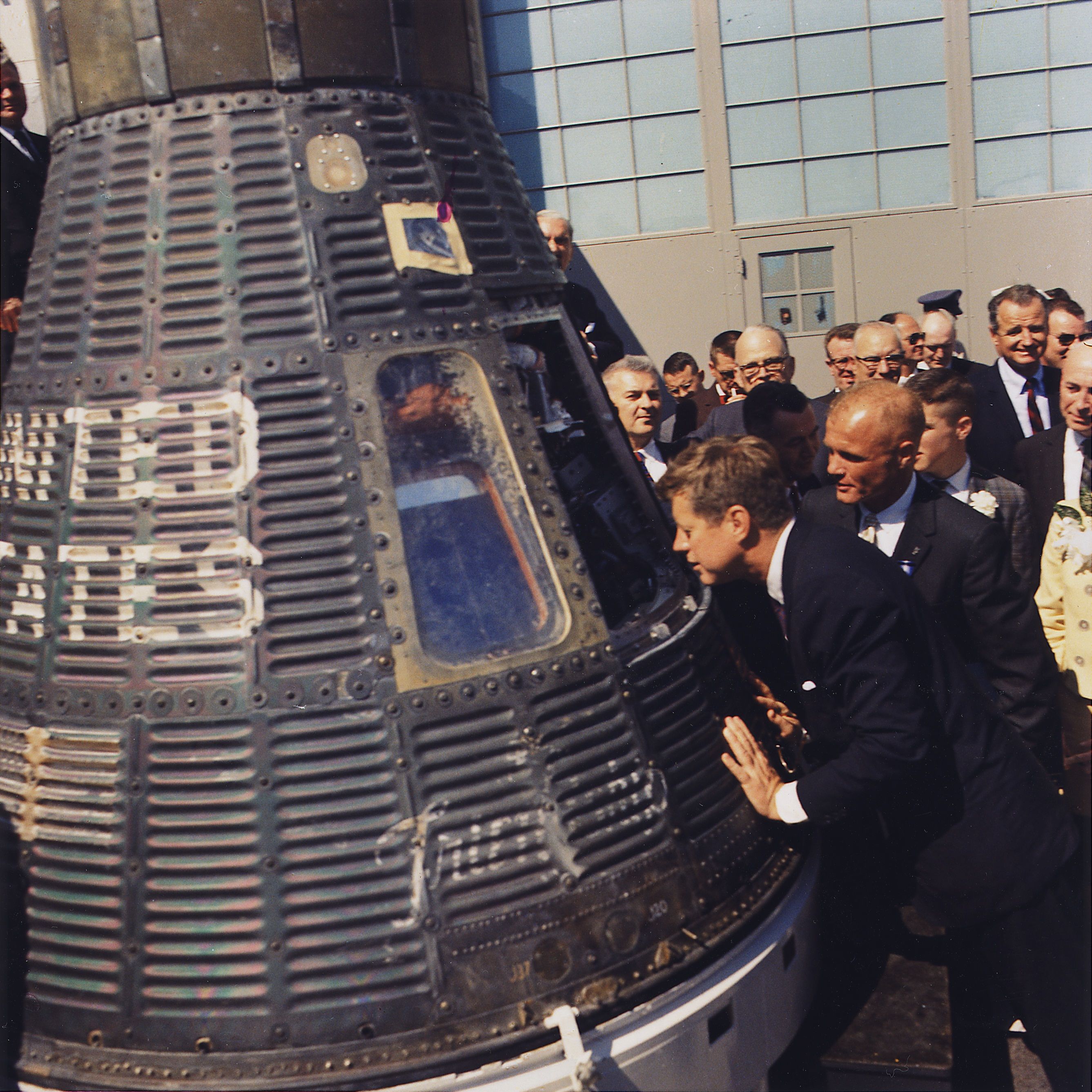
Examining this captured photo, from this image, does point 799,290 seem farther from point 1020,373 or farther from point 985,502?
point 985,502

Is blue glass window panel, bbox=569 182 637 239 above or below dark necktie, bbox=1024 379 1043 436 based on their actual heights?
above

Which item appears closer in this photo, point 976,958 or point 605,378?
point 976,958

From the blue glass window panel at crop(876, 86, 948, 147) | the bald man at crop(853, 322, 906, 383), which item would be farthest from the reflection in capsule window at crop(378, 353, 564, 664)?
the blue glass window panel at crop(876, 86, 948, 147)

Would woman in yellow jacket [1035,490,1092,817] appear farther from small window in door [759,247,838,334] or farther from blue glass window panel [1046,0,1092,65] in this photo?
blue glass window panel [1046,0,1092,65]

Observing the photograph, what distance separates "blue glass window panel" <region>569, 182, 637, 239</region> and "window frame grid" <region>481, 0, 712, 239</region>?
0.02m

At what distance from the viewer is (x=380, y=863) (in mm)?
2164

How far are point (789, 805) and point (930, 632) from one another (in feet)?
1.63

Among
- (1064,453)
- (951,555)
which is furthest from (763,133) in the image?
(951,555)

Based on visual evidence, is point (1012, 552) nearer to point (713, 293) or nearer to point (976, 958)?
point (976, 958)

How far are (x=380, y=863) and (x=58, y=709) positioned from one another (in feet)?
2.45

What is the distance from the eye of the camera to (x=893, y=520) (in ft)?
9.89

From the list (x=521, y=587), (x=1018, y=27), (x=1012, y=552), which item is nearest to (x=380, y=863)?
(x=521, y=587)

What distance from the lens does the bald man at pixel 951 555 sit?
289 cm

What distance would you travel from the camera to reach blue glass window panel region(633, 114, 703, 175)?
9.14 m
